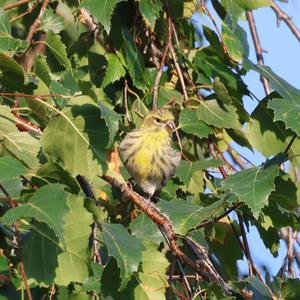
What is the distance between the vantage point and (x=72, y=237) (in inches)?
101

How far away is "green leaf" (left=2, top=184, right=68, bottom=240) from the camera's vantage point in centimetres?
227

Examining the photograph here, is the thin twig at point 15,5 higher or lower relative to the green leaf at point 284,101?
higher

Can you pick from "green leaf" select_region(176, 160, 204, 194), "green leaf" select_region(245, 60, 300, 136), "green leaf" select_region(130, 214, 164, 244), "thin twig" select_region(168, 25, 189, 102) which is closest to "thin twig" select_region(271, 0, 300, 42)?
"green leaf" select_region(245, 60, 300, 136)

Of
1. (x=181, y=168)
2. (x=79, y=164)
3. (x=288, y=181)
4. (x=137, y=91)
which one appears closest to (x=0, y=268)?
(x=79, y=164)

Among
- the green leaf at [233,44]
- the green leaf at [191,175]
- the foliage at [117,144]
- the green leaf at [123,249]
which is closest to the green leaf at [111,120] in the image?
the foliage at [117,144]

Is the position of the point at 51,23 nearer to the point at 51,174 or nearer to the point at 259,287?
the point at 51,174

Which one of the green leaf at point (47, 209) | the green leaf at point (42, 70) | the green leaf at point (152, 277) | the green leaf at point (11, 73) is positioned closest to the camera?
the green leaf at point (47, 209)

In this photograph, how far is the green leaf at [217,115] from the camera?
3.94m

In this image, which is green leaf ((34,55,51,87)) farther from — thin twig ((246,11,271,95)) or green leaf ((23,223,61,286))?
thin twig ((246,11,271,95))

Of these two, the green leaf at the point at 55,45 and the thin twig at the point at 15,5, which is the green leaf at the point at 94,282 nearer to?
the green leaf at the point at 55,45

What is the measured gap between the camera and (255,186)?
2717mm

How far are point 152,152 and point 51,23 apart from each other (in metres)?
1.18

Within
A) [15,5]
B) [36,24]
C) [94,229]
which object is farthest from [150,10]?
[94,229]

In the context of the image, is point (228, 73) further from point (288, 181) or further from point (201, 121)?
point (288, 181)
